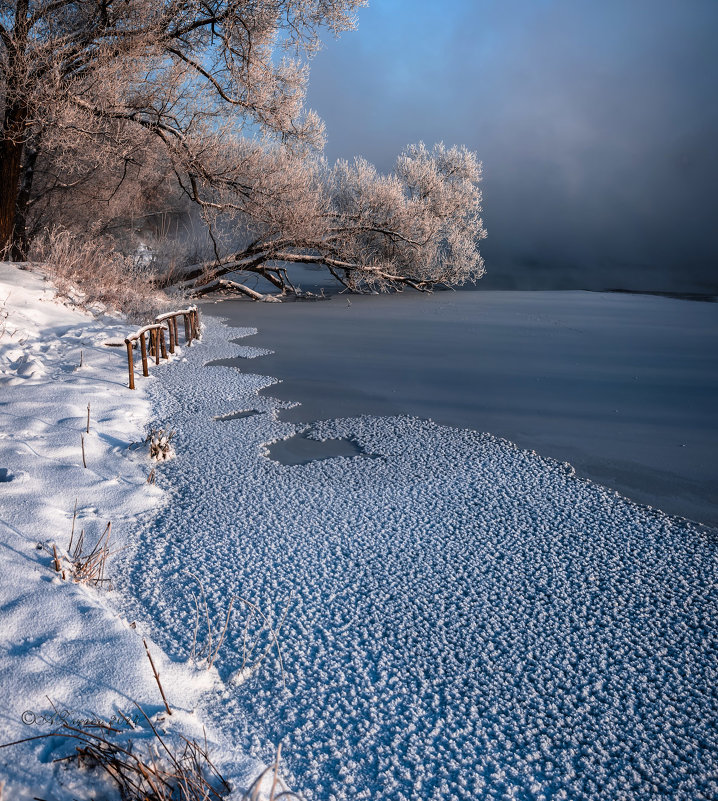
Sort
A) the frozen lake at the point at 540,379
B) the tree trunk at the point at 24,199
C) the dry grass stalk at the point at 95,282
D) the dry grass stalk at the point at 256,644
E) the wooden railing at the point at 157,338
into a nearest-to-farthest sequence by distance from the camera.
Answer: the dry grass stalk at the point at 256,644
the frozen lake at the point at 540,379
the wooden railing at the point at 157,338
the dry grass stalk at the point at 95,282
the tree trunk at the point at 24,199

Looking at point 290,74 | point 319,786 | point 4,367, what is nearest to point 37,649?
point 319,786

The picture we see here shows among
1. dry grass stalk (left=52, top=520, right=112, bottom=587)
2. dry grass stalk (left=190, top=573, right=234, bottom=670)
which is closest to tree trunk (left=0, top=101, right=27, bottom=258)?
dry grass stalk (left=52, top=520, right=112, bottom=587)

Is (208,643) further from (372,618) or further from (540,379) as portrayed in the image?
(540,379)

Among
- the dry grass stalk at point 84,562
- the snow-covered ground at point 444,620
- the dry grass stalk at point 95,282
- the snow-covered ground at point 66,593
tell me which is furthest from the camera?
the dry grass stalk at point 95,282

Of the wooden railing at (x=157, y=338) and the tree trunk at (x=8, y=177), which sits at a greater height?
the tree trunk at (x=8, y=177)

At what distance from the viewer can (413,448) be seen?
4.81 metres

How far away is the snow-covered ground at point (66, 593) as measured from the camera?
5.90ft

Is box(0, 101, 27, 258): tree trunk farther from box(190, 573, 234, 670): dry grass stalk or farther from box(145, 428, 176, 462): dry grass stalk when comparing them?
box(190, 573, 234, 670): dry grass stalk

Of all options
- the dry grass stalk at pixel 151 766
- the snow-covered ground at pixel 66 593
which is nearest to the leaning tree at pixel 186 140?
the snow-covered ground at pixel 66 593

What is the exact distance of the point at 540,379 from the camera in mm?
7582

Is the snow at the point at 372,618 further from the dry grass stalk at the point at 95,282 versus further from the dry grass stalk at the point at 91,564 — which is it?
the dry grass stalk at the point at 95,282

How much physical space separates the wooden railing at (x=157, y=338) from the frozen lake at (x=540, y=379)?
97 centimetres

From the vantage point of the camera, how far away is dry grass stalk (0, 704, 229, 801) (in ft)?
5.19

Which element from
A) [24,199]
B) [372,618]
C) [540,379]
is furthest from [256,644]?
[24,199]
